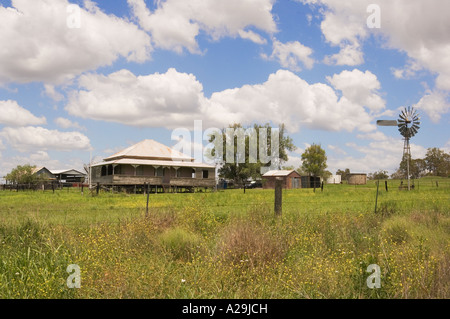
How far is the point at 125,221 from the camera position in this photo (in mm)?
10453

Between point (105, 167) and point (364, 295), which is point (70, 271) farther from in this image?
point (105, 167)

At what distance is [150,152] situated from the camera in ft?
168

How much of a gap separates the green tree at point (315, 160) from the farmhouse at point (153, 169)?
36.3 meters

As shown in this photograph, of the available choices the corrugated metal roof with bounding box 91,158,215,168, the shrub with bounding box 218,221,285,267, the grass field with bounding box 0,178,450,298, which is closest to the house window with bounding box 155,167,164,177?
the corrugated metal roof with bounding box 91,158,215,168

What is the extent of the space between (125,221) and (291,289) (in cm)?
571

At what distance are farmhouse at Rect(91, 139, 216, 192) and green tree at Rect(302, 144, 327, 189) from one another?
36.3 metres

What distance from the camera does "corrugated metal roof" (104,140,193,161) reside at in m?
49.5

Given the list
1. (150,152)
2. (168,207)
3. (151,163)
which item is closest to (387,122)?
(168,207)

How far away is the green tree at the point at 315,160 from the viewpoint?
3248 inches

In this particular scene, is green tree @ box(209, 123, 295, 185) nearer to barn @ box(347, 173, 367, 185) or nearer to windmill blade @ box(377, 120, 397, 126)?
barn @ box(347, 173, 367, 185)

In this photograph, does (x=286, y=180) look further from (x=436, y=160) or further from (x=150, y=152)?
(x=436, y=160)

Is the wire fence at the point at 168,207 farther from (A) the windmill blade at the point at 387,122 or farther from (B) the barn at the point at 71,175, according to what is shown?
(B) the barn at the point at 71,175

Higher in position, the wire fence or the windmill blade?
the windmill blade
